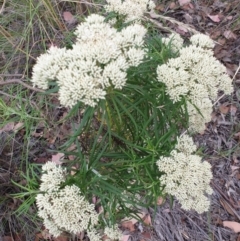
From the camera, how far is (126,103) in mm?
1728

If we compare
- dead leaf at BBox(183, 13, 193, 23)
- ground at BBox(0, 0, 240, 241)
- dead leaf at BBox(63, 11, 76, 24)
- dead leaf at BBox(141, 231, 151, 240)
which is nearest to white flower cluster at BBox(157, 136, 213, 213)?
ground at BBox(0, 0, 240, 241)

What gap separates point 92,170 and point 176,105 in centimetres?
49

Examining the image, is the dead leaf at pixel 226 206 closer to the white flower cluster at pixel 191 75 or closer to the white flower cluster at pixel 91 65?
the white flower cluster at pixel 191 75

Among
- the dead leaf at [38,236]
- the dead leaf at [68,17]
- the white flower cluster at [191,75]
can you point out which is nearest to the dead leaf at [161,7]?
the dead leaf at [68,17]

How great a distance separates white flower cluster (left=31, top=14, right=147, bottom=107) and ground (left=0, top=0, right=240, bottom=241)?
120cm

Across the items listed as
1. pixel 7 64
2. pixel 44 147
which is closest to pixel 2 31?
pixel 7 64

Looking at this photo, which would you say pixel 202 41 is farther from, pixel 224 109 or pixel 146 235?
pixel 224 109

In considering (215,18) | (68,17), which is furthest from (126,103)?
(215,18)

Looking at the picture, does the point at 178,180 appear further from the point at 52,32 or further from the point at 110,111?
the point at 52,32

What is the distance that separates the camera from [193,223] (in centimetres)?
309

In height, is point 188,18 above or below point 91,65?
below

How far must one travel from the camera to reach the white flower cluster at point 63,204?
172 centimetres

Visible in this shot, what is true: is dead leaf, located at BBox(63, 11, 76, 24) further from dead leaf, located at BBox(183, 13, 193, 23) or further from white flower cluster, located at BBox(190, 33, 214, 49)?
white flower cluster, located at BBox(190, 33, 214, 49)

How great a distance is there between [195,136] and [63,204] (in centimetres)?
194
